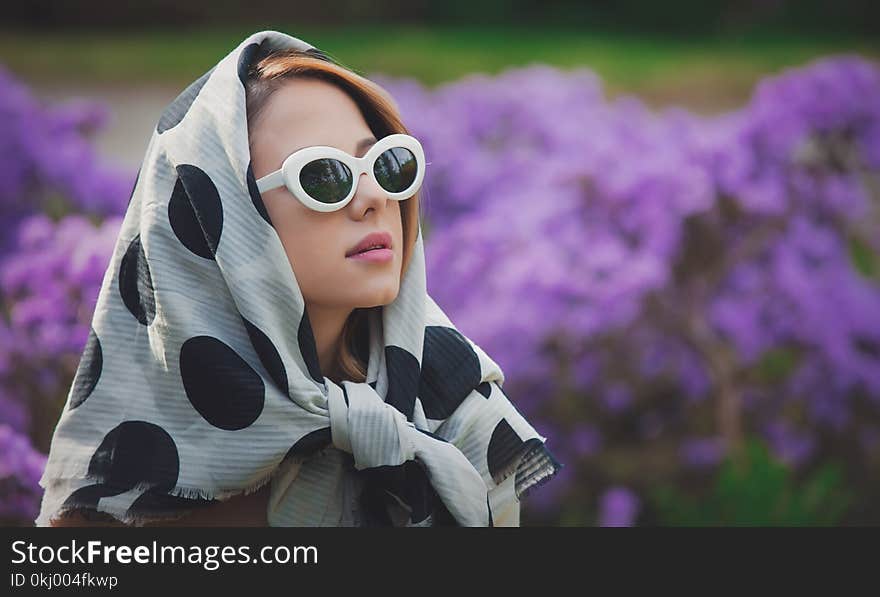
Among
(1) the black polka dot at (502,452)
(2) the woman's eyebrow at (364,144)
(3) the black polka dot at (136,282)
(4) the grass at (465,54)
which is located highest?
(4) the grass at (465,54)

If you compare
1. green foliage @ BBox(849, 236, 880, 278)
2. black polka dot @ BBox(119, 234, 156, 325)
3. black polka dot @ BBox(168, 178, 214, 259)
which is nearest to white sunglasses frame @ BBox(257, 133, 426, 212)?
black polka dot @ BBox(168, 178, 214, 259)

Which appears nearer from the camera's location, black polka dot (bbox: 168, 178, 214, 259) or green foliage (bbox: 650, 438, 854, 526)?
black polka dot (bbox: 168, 178, 214, 259)

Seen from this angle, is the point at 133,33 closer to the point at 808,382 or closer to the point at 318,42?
the point at 318,42

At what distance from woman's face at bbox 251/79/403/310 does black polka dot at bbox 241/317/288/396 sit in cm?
13

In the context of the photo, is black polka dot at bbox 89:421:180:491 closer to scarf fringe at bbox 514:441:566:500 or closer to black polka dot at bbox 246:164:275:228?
black polka dot at bbox 246:164:275:228

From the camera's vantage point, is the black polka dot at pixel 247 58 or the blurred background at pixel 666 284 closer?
the black polka dot at pixel 247 58

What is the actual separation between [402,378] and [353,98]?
1.56ft

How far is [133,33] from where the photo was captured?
1238 centimetres

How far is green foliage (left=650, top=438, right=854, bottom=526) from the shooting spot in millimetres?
3484

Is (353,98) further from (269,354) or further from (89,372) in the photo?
(89,372)

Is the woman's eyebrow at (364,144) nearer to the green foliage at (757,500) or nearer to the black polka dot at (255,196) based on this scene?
the black polka dot at (255,196)

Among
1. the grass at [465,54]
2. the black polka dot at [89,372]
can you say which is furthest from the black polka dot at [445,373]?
the grass at [465,54]

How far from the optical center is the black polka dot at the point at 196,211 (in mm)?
1722

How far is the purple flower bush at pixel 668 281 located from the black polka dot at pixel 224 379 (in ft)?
7.08
